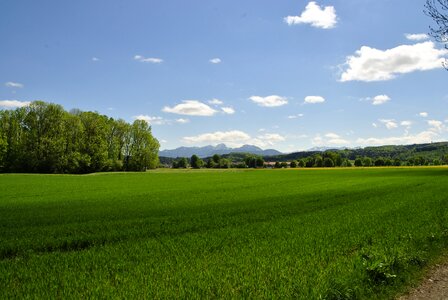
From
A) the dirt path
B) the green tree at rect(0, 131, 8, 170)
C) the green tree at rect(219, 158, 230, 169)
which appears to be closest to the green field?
the dirt path

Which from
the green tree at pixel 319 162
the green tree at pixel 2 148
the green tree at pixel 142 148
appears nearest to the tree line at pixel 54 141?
the green tree at pixel 2 148

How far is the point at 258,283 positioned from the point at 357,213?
14826 mm

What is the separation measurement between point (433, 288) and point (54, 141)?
9622 cm

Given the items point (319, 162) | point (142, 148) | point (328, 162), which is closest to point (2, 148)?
point (142, 148)

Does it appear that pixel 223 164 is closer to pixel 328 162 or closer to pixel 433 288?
pixel 328 162

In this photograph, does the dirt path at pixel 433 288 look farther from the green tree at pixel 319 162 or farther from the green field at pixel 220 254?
the green tree at pixel 319 162

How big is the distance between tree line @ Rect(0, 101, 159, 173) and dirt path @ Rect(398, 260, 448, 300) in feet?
310

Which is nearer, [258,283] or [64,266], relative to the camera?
[258,283]

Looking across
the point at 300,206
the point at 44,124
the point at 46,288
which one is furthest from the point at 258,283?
the point at 44,124

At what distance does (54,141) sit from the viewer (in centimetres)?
9131

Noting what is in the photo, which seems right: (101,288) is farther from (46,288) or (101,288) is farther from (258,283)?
(258,283)

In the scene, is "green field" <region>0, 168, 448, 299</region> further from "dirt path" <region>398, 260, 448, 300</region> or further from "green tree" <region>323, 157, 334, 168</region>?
"green tree" <region>323, 157, 334, 168</region>

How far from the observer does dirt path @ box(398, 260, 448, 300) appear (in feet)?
28.3

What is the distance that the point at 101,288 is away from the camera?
8.41m
